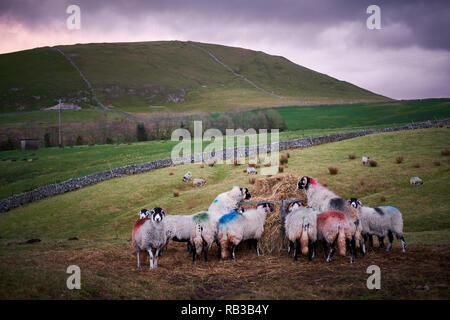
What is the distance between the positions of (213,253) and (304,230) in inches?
144

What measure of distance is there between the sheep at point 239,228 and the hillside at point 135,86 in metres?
117

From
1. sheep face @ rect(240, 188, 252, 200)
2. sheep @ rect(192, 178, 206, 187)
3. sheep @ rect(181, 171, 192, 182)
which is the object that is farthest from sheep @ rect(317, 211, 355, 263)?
sheep @ rect(181, 171, 192, 182)

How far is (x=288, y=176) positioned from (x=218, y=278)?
18.8 feet

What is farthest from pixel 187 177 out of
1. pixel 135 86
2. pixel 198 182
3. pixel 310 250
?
pixel 135 86

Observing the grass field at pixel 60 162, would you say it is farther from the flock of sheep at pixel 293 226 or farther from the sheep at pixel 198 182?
the flock of sheep at pixel 293 226

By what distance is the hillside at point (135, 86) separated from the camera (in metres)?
131

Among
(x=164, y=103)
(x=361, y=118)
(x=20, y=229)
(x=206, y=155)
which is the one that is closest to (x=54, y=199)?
(x=20, y=229)

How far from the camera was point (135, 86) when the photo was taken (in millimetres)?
157750

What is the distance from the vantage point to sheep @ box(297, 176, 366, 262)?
10.8m

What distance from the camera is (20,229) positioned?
22734 mm

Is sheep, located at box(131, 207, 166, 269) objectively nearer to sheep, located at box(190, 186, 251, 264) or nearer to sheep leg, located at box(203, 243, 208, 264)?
sheep, located at box(190, 186, 251, 264)

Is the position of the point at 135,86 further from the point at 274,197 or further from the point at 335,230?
the point at 335,230

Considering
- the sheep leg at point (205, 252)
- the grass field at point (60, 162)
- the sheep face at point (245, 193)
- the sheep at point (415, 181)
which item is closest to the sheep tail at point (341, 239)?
the sheep face at point (245, 193)

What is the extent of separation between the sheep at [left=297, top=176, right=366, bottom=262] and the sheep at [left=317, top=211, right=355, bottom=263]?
30 centimetres
